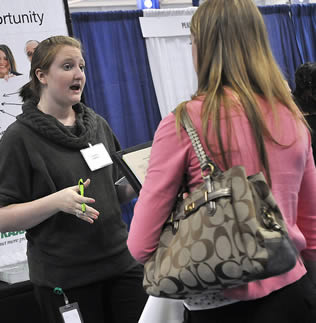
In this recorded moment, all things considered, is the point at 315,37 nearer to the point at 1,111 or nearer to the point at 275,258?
the point at 1,111

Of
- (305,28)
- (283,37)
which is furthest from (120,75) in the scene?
(305,28)

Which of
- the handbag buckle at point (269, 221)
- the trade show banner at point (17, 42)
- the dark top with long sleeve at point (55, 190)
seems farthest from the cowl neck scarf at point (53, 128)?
the trade show banner at point (17, 42)

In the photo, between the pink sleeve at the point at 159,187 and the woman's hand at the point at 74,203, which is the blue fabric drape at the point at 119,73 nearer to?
the woman's hand at the point at 74,203

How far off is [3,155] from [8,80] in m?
1.93

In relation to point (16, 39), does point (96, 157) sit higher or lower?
lower

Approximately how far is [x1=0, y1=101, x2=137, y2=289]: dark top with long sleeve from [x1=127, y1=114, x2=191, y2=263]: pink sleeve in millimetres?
755

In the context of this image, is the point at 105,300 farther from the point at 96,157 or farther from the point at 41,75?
the point at 41,75

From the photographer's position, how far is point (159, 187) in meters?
1.02

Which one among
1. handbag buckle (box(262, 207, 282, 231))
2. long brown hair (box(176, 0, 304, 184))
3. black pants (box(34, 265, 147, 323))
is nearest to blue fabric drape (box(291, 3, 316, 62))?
black pants (box(34, 265, 147, 323))

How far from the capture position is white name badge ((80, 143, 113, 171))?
71.0 inches

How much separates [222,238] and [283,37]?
505 cm

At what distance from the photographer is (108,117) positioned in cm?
473

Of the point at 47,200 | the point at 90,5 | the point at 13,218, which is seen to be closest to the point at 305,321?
the point at 47,200

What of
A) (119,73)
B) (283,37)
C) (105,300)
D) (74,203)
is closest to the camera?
(74,203)
